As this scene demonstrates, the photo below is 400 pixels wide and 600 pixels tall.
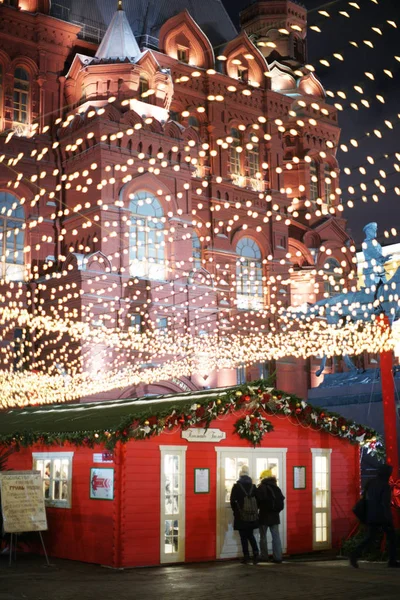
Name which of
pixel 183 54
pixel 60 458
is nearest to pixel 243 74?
pixel 183 54

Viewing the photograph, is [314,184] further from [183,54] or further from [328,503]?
[328,503]

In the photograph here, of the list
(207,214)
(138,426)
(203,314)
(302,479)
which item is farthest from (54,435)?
(207,214)

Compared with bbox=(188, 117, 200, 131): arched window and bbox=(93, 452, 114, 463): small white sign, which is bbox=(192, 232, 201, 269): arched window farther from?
bbox=(93, 452, 114, 463): small white sign

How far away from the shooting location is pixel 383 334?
21250 mm

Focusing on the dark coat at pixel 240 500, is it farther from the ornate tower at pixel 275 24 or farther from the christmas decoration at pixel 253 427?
the ornate tower at pixel 275 24

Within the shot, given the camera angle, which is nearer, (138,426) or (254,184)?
(138,426)

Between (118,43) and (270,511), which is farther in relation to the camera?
(118,43)

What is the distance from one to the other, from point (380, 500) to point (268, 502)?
6.31ft

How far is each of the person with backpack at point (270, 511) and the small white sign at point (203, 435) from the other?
48.2 inches

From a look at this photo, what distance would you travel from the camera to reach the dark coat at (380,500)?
1314cm

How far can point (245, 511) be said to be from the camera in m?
13.7

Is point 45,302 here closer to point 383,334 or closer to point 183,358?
point 183,358

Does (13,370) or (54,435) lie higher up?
(13,370)

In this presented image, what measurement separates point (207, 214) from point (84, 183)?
22.9 ft
